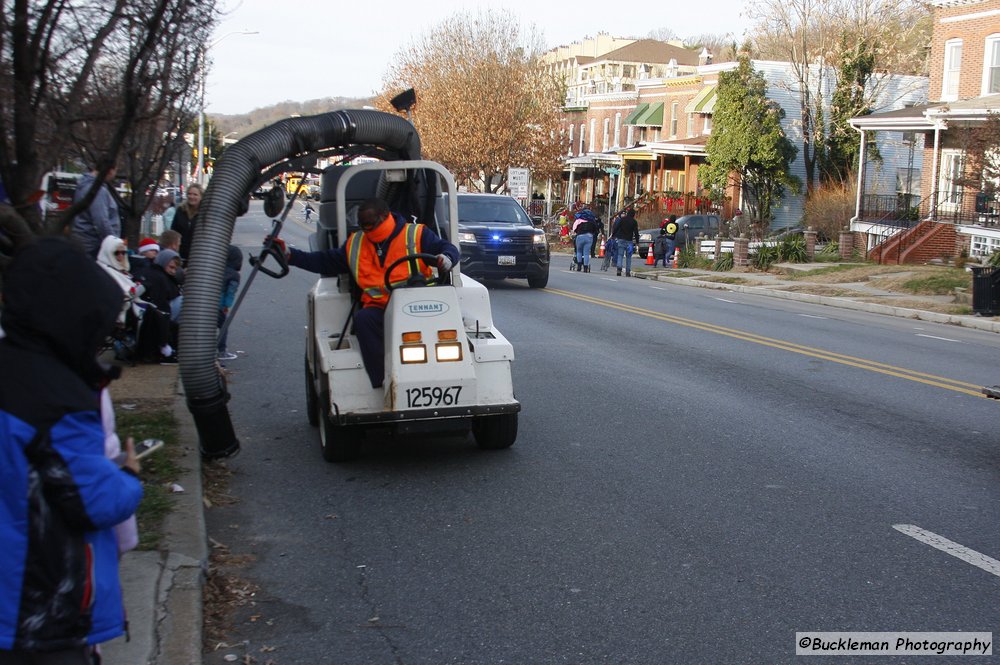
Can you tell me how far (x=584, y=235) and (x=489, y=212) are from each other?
24.4 ft

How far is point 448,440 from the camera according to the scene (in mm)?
8344

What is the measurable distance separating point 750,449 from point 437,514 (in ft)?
9.26

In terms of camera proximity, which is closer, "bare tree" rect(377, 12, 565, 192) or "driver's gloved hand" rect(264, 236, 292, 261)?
"driver's gloved hand" rect(264, 236, 292, 261)

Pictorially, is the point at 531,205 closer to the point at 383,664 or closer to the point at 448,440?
the point at 448,440

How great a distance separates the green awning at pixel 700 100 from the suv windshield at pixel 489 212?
2755 cm

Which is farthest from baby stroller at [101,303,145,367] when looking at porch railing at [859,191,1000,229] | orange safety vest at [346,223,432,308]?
porch railing at [859,191,1000,229]

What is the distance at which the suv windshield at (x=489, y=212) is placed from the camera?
22328 mm

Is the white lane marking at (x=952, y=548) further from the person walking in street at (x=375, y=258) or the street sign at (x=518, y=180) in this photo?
the street sign at (x=518, y=180)

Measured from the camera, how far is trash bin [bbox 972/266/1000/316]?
62.4 feet

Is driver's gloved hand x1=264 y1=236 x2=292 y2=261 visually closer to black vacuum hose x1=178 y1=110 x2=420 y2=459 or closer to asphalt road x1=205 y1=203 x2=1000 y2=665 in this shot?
black vacuum hose x1=178 y1=110 x2=420 y2=459

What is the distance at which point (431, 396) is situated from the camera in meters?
7.06

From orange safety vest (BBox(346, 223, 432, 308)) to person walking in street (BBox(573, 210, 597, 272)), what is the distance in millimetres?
21771

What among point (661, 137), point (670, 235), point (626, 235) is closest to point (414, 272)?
point (626, 235)

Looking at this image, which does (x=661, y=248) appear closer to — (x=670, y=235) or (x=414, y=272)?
(x=670, y=235)
